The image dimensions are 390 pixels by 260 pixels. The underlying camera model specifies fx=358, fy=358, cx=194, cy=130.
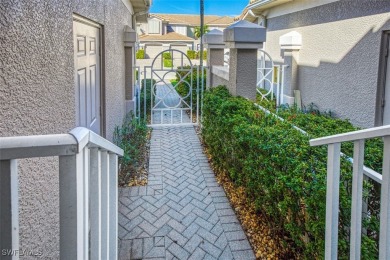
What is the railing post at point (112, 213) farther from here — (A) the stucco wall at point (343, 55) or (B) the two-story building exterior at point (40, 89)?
(A) the stucco wall at point (343, 55)

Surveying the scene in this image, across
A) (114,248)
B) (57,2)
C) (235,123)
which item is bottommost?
(114,248)

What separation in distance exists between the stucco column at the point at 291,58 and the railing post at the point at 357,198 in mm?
7535

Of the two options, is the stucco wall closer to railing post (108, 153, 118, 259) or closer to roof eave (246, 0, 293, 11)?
roof eave (246, 0, 293, 11)

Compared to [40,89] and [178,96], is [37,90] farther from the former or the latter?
[178,96]

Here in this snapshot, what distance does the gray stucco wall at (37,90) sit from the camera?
1985 millimetres

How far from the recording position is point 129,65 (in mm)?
8820

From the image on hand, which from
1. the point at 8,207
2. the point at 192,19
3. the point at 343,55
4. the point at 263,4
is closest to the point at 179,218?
the point at 8,207

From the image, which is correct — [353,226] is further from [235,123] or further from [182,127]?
[182,127]

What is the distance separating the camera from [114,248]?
2.54 metres

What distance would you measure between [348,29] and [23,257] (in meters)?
6.91

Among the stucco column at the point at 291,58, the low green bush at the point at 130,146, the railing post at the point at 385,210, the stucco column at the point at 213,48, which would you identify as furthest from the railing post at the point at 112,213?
the stucco column at the point at 291,58

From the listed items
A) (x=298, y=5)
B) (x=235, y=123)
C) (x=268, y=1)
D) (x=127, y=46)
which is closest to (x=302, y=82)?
(x=298, y=5)

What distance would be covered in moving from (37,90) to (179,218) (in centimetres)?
271

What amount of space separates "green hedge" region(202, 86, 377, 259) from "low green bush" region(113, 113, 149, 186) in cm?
183
